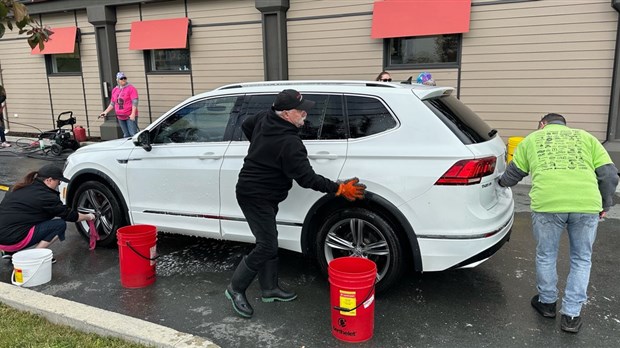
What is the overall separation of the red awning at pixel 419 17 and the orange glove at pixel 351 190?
6376mm

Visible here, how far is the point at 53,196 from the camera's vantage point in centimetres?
501

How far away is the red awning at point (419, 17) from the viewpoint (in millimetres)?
9203

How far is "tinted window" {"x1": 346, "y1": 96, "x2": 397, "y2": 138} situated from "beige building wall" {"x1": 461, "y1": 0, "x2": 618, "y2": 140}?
20.0ft

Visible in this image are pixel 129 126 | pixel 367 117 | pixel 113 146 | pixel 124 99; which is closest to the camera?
pixel 367 117

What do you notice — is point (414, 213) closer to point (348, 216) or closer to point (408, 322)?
point (348, 216)

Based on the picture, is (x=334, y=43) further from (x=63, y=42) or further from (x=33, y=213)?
(x=63, y=42)

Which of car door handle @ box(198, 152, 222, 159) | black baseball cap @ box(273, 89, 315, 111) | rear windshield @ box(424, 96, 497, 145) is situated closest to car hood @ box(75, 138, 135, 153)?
car door handle @ box(198, 152, 222, 159)

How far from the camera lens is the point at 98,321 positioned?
355cm

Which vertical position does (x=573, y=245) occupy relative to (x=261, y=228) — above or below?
below

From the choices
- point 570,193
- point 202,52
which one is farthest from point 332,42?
point 570,193

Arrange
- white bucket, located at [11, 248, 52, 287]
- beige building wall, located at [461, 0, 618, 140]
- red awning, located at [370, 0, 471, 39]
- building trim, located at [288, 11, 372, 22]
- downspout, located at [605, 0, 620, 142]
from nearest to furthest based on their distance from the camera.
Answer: white bucket, located at [11, 248, 52, 287], downspout, located at [605, 0, 620, 142], beige building wall, located at [461, 0, 618, 140], red awning, located at [370, 0, 471, 39], building trim, located at [288, 11, 372, 22]

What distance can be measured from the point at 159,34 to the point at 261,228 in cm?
1004

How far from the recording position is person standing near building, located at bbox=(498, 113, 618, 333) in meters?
3.54

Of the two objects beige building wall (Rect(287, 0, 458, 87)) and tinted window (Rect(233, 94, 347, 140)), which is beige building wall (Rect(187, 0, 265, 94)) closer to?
beige building wall (Rect(287, 0, 458, 87))
